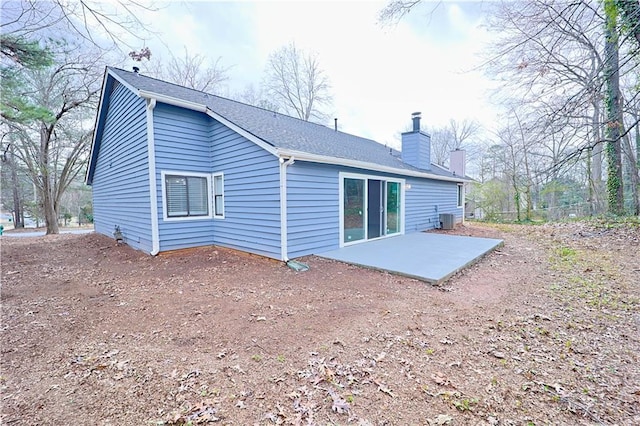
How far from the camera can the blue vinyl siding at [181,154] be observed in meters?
6.61

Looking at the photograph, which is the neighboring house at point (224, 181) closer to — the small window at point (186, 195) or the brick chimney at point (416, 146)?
the small window at point (186, 195)

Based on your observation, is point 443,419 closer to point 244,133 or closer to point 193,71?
point 244,133

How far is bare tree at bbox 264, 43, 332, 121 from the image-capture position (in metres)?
20.9

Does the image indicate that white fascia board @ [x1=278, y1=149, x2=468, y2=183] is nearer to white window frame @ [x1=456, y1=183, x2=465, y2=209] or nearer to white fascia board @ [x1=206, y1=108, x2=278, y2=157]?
white fascia board @ [x1=206, y1=108, x2=278, y2=157]

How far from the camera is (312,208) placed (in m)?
6.57

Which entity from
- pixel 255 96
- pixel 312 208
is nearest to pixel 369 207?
pixel 312 208

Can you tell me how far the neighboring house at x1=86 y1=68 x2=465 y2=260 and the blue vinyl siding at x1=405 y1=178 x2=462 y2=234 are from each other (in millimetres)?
1790

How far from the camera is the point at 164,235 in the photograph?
6703 millimetres

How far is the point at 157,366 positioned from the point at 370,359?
1.97 meters

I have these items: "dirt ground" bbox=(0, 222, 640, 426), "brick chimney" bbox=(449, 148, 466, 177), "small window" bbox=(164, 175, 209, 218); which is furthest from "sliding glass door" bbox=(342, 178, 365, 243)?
"brick chimney" bbox=(449, 148, 466, 177)

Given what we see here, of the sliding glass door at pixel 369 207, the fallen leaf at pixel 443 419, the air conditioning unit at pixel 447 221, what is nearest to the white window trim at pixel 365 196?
the sliding glass door at pixel 369 207

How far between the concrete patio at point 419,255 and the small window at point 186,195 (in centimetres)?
354

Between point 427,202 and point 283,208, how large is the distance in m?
7.68

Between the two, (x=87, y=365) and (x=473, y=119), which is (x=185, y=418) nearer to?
(x=87, y=365)
